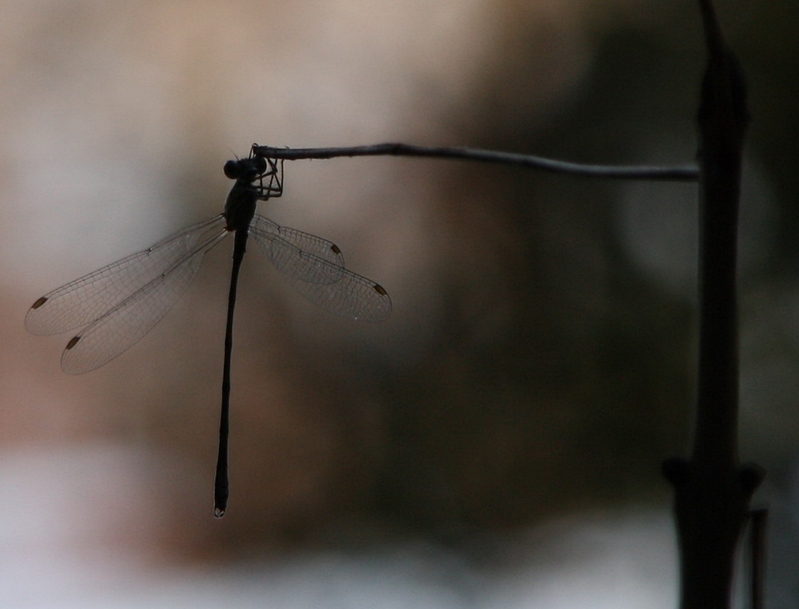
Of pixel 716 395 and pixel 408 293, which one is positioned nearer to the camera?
pixel 716 395

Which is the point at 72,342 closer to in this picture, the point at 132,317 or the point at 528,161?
the point at 132,317

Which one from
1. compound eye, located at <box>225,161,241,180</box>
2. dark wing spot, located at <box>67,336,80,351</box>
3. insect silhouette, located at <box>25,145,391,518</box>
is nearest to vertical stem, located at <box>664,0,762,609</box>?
compound eye, located at <box>225,161,241,180</box>

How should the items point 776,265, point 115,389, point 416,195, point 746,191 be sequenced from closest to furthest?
1. point 746,191
2. point 776,265
3. point 416,195
4. point 115,389

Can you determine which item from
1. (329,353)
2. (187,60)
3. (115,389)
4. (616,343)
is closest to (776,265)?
(616,343)

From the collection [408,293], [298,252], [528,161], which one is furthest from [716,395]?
[408,293]

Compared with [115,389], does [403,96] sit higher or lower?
higher

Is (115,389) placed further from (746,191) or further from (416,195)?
(746,191)
